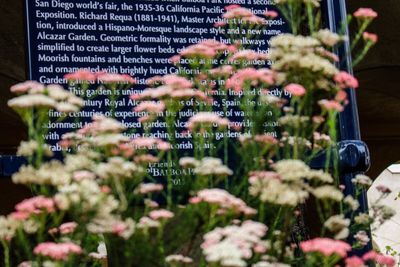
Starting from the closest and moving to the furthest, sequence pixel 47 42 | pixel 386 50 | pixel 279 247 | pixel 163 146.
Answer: pixel 163 146 → pixel 279 247 → pixel 47 42 → pixel 386 50

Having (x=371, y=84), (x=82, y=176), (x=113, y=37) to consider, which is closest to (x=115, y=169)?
(x=82, y=176)

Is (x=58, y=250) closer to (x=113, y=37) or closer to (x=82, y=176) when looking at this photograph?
(x=82, y=176)

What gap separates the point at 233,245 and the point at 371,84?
570cm

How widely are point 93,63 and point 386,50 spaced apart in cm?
368

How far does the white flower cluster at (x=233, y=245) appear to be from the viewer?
5.31 ft

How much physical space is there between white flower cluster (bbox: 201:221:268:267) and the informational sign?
1.52 m

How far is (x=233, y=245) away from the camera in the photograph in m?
1.66

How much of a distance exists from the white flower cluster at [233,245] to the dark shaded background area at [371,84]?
3101 mm

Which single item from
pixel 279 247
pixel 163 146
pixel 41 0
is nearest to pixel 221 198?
pixel 163 146

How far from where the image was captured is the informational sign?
328 centimetres

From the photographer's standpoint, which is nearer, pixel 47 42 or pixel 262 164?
pixel 262 164

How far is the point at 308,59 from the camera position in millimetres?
2039

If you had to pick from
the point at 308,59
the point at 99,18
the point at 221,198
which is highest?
the point at 99,18

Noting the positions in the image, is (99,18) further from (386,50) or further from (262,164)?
(386,50)
